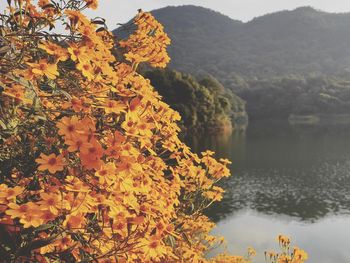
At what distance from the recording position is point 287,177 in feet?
123

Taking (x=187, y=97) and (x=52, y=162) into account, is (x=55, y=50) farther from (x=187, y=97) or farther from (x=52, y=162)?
(x=187, y=97)

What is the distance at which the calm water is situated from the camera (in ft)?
70.0

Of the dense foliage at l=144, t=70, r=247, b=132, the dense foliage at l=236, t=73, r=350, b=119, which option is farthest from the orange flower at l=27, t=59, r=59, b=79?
the dense foliage at l=236, t=73, r=350, b=119

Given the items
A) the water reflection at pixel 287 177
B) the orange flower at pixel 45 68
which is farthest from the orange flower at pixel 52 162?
the water reflection at pixel 287 177

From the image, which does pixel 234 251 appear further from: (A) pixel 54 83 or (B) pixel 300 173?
(B) pixel 300 173

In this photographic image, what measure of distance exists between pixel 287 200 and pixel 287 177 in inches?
309

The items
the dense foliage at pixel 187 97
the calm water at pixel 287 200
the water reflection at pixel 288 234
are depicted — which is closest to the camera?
the water reflection at pixel 288 234

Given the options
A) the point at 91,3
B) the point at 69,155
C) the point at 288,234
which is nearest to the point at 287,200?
the point at 288,234

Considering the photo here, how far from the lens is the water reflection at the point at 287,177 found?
27609 millimetres

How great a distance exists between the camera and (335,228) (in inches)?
925

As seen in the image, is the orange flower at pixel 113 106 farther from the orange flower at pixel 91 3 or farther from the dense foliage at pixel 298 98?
the dense foliage at pixel 298 98

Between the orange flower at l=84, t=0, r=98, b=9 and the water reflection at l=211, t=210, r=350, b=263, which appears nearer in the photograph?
the orange flower at l=84, t=0, r=98, b=9

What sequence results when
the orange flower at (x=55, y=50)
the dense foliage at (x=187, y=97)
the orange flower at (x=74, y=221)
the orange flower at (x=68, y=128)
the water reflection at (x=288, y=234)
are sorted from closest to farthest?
the orange flower at (x=68, y=128), the orange flower at (x=74, y=221), the orange flower at (x=55, y=50), the water reflection at (x=288, y=234), the dense foliage at (x=187, y=97)

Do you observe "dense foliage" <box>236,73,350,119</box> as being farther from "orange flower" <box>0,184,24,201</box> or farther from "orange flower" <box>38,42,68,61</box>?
"orange flower" <box>0,184,24,201</box>
